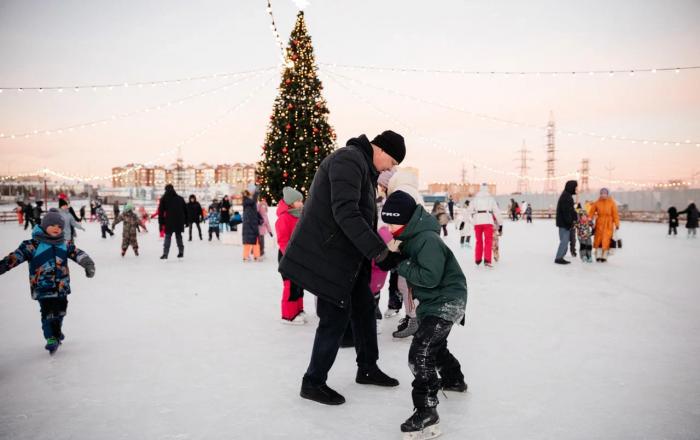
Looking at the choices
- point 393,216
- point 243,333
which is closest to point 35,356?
point 243,333

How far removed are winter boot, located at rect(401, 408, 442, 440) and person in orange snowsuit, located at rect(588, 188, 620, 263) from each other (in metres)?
8.34

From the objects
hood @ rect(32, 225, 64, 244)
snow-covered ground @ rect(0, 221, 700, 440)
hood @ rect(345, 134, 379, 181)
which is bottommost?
snow-covered ground @ rect(0, 221, 700, 440)

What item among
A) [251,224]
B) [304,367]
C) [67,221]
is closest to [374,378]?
[304,367]

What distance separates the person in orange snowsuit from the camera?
912cm

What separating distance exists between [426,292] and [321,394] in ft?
3.15

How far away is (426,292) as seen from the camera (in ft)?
8.14

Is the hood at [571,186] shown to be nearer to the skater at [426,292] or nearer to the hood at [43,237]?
the skater at [426,292]

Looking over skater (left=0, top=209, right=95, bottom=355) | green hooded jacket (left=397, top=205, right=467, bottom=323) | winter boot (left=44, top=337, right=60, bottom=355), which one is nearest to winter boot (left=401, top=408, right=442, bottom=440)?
green hooded jacket (left=397, top=205, right=467, bottom=323)

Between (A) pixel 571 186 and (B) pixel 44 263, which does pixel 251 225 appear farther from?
(A) pixel 571 186

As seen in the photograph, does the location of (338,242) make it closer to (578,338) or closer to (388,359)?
(388,359)

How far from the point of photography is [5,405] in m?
2.77

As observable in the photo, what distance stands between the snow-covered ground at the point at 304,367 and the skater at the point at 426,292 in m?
0.20

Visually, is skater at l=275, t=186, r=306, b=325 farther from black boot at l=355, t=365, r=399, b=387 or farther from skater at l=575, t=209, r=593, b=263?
skater at l=575, t=209, r=593, b=263

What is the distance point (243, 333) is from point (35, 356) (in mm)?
1721
